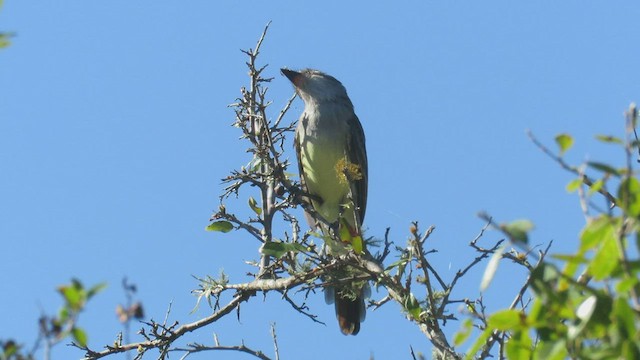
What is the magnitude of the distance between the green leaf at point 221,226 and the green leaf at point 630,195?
3.30 m

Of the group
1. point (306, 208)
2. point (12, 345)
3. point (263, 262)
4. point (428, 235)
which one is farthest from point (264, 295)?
point (12, 345)

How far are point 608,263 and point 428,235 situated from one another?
2031 millimetres

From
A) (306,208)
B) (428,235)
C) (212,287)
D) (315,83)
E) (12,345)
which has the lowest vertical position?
(12,345)

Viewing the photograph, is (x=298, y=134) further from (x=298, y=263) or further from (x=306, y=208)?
(x=298, y=263)

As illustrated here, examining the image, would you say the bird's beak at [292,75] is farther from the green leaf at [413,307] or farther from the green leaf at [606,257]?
the green leaf at [606,257]

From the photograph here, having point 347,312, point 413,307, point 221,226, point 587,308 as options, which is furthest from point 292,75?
point 587,308

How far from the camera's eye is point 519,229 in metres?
2.00

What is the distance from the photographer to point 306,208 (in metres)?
5.41

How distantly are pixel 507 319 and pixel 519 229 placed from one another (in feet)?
0.66

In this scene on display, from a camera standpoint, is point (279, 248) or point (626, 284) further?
point (279, 248)

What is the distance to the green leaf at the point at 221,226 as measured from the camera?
16.8 ft

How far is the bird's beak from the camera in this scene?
8.37m

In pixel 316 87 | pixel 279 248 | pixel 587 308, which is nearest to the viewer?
pixel 587 308

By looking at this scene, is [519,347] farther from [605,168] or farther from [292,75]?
[292,75]
